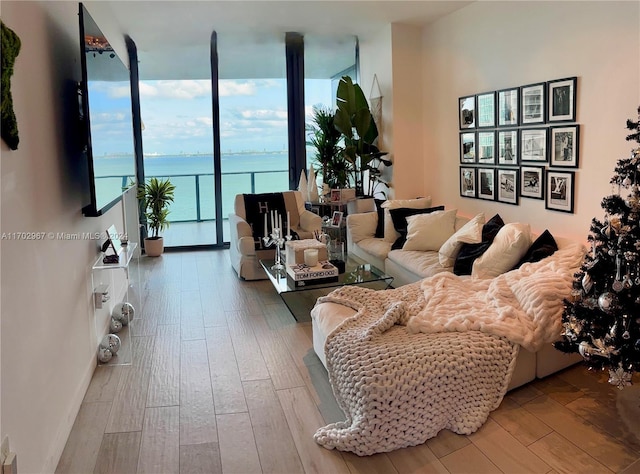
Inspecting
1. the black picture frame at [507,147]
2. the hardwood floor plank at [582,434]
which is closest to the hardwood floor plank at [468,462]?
the hardwood floor plank at [582,434]

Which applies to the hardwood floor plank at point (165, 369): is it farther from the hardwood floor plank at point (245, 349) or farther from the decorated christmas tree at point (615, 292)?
the decorated christmas tree at point (615, 292)

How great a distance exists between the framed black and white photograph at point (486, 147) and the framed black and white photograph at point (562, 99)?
0.75 m

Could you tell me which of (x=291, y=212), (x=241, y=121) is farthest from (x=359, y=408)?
(x=241, y=121)

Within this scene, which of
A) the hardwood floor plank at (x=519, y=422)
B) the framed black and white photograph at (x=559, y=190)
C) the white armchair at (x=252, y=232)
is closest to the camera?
the hardwood floor plank at (x=519, y=422)

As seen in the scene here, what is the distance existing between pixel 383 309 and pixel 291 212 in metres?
2.94

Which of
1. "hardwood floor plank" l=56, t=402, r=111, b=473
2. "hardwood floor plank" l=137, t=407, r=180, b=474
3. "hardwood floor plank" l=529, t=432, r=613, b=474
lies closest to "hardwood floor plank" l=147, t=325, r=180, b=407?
"hardwood floor plank" l=137, t=407, r=180, b=474

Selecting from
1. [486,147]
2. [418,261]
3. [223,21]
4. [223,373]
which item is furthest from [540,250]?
[223,21]

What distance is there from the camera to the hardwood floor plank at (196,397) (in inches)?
100

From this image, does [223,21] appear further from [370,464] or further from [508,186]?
[370,464]

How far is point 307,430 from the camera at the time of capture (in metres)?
2.57

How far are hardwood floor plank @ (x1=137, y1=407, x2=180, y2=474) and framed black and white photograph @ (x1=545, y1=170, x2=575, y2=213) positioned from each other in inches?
122

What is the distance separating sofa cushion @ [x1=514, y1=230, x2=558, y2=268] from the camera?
3509mm

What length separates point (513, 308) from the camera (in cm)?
289

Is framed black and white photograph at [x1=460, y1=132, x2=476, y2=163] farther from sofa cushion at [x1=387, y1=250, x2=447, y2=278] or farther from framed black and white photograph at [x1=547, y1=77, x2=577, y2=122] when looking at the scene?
sofa cushion at [x1=387, y1=250, x2=447, y2=278]
